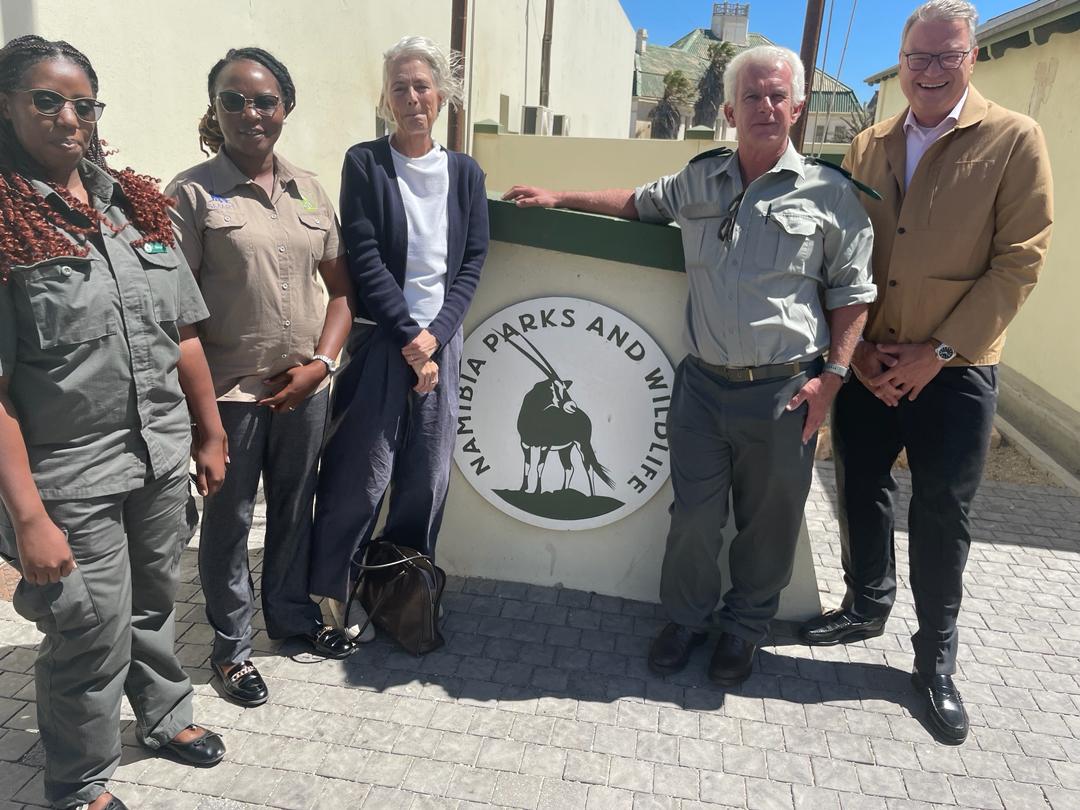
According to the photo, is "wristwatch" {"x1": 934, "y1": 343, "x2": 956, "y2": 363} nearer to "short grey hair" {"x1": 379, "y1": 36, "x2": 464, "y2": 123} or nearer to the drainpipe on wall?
"short grey hair" {"x1": 379, "y1": 36, "x2": 464, "y2": 123}

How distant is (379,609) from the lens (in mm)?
3041

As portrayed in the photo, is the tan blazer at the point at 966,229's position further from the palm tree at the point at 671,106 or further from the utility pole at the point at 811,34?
the palm tree at the point at 671,106

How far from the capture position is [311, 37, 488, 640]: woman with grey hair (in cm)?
266

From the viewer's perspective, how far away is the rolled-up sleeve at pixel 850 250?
99.7 inches

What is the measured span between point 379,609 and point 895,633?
6.69 ft

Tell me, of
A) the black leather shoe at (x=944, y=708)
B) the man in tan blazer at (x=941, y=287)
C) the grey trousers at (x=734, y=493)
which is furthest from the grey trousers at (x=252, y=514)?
the black leather shoe at (x=944, y=708)

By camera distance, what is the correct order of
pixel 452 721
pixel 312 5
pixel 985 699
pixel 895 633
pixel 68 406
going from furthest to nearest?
pixel 312 5 → pixel 895 633 → pixel 985 699 → pixel 452 721 → pixel 68 406

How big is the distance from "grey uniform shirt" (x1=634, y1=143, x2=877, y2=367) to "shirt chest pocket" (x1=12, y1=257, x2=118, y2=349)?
175cm

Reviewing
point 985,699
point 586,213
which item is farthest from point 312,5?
point 985,699

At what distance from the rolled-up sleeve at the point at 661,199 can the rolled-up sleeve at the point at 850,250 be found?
52cm

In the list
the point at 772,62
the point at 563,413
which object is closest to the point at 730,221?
the point at 772,62

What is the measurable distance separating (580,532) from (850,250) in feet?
5.14

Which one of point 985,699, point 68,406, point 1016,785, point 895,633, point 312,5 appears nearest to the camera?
point 68,406

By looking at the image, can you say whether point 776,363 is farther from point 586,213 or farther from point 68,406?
point 68,406
